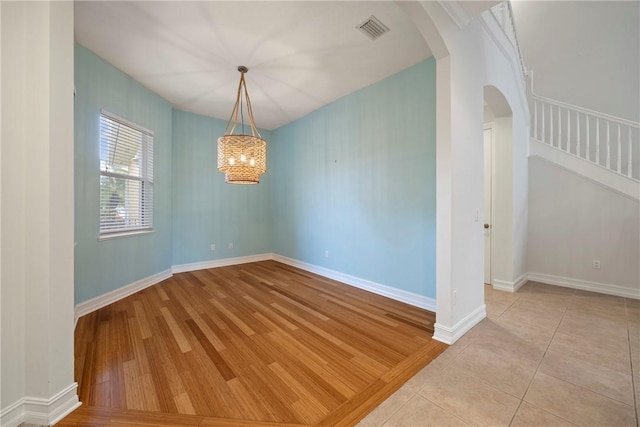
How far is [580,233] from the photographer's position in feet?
11.2

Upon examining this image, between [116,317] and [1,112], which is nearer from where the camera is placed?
[1,112]

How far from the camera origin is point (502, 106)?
3109 mm

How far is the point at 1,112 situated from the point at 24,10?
21.3 inches

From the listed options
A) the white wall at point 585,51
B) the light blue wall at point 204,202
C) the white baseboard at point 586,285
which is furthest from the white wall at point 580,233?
the light blue wall at point 204,202

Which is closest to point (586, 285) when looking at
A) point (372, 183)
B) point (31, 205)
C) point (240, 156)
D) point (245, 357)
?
point (372, 183)

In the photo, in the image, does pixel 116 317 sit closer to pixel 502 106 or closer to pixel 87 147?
pixel 87 147

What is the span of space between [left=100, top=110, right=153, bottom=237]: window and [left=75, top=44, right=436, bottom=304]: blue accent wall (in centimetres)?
12

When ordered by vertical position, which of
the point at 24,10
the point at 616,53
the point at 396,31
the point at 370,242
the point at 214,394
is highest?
the point at 616,53

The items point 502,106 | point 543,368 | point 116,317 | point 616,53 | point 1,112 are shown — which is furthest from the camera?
point 616,53

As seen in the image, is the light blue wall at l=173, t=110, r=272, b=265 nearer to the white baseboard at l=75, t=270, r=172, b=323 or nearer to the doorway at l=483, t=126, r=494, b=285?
the white baseboard at l=75, t=270, r=172, b=323

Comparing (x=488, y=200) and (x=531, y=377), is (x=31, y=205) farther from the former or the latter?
(x=488, y=200)

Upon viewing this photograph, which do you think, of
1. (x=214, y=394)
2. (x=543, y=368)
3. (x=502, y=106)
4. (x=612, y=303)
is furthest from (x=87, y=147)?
(x=612, y=303)

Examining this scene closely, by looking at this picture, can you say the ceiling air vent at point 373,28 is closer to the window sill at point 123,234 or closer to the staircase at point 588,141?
the staircase at point 588,141

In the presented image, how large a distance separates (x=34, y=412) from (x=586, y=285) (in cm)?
565
